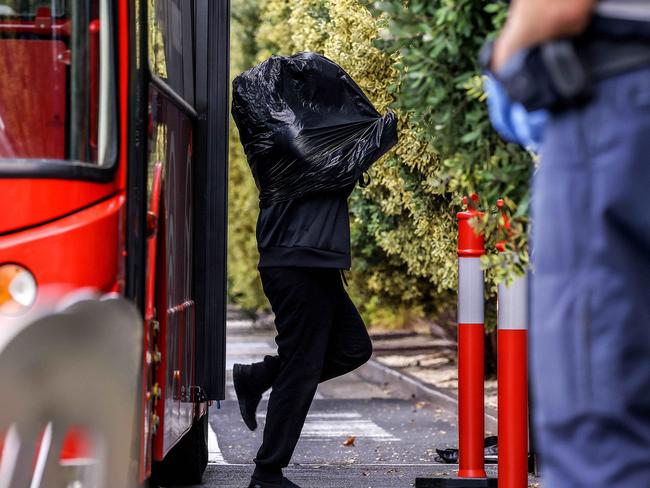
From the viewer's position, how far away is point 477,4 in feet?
12.4

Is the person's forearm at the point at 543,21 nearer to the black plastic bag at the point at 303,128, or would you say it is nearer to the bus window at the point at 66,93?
the bus window at the point at 66,93

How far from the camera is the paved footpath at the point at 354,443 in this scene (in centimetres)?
692

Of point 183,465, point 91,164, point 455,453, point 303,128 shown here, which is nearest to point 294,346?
point 303,128

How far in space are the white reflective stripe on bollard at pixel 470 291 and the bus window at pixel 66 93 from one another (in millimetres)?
2347

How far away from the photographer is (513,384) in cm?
564

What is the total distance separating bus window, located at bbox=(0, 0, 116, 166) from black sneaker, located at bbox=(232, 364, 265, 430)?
248 centimetres

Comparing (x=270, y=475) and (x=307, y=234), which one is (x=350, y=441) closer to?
(x=270, y=475)

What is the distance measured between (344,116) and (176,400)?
1.50 meters

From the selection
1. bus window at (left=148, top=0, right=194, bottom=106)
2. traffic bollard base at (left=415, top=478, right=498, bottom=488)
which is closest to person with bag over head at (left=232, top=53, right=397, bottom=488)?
bus window at (left=148, top=0, right=194, bottom=106)

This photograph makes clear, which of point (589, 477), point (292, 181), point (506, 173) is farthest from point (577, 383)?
point (292, 181)

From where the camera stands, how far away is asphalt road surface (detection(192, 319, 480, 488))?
6.92m

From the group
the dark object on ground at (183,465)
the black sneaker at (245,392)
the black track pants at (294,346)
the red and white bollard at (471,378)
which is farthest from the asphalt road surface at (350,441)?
the black track pants at (294,346)

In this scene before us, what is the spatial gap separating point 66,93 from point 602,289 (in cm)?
233

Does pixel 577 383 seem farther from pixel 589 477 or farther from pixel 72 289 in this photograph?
pixel 72 289
